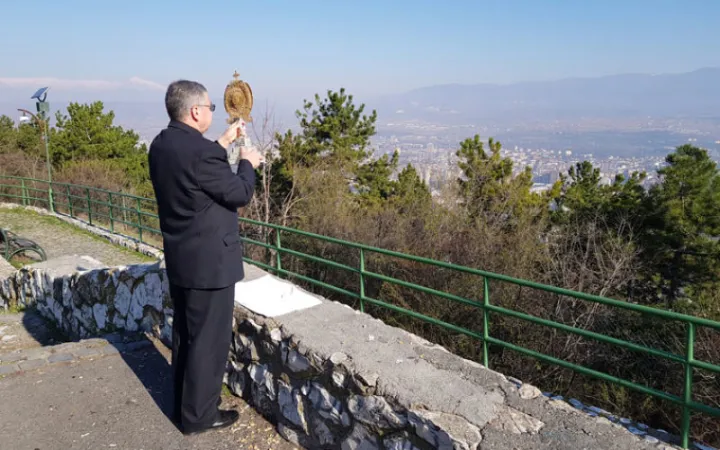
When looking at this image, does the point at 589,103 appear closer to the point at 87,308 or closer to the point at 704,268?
the point at 704,268

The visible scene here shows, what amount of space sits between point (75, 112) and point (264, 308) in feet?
97.0

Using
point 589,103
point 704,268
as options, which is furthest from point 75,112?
point 589,103

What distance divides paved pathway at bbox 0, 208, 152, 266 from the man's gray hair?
29.0ft

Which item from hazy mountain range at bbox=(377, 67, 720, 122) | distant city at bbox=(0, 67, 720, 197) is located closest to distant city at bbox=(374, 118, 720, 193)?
distant city at bbox=(0, 67, 720, 197)

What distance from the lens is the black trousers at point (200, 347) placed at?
3.21 m

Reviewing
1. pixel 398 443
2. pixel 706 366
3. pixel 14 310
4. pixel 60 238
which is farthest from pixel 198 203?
pixel 60 238

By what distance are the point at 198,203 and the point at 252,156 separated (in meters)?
0.42

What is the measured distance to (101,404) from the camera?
4059 millimetres

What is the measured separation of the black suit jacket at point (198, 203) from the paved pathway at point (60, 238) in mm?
8686

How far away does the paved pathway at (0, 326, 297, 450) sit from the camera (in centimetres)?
355

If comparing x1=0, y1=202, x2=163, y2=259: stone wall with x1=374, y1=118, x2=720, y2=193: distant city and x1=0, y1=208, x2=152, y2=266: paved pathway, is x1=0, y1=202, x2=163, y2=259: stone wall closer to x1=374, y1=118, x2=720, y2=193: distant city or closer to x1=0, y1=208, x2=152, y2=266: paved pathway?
x1=0, y1=208, x2=152, y2=266: paved pathway

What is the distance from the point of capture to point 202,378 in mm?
3307

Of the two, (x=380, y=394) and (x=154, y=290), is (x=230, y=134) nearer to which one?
(x=380, y=394)

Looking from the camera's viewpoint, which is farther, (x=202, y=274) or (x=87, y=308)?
(x=87, y=308)
